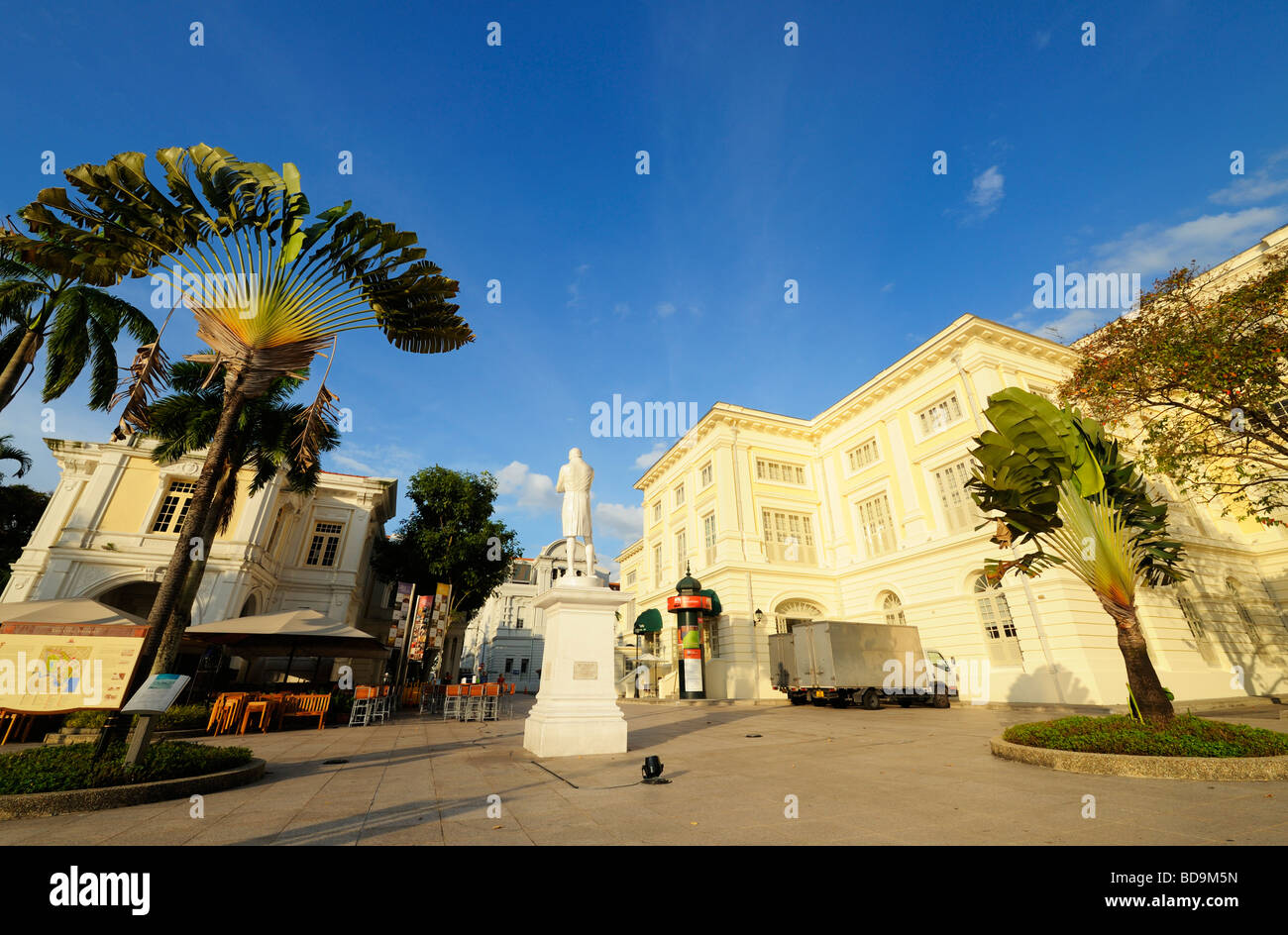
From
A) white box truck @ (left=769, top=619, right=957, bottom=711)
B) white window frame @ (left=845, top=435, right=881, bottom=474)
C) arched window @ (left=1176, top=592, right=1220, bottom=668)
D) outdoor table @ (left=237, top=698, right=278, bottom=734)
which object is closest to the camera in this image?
outdoor table @ (left=237, top=698, right=278, bottom=734)

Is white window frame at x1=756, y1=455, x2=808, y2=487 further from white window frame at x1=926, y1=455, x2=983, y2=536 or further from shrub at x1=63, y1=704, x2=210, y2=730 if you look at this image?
shrub at x1=63, y1=704, x2=210, y2=730

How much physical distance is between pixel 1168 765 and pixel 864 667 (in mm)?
11897

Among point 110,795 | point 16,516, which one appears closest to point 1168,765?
point 110,795

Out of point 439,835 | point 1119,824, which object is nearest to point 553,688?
point 439,835

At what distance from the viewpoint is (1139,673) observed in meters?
7.20

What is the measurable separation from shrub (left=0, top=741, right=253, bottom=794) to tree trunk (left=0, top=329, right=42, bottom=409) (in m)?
10.1

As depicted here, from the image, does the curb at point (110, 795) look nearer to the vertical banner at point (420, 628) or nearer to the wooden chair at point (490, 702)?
the wooden chair at point (490, 702)

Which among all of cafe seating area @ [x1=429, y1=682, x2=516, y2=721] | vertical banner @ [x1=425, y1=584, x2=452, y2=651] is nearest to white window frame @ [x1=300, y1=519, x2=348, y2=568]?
vertical banner @ [x1=425, y1=584, x2=452, y2=651]

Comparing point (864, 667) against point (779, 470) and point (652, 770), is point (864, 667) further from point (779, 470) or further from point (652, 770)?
point (652, 770)

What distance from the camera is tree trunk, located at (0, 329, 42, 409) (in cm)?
1079

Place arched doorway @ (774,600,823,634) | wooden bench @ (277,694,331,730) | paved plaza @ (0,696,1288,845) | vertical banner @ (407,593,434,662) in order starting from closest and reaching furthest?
paved plaza @ (0,696,1288,845) → wooden bench @ (277,694,331,730) → vertical banner @ (407,593,434,662) → arched doorway @ (774,600,823,634)

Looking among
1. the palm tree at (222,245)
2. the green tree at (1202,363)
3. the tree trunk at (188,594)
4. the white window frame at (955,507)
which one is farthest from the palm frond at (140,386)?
the white window frame at (955,507)

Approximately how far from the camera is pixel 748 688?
21.4 m
